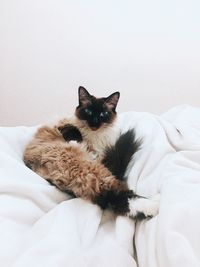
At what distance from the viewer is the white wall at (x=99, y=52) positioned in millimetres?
2078

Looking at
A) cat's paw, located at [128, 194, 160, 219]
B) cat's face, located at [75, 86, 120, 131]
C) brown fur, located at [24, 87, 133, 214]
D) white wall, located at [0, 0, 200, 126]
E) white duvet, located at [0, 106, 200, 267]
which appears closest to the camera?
white duvet, located at [0, 106, 200, 267]

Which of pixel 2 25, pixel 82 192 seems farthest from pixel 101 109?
pixel 2 25

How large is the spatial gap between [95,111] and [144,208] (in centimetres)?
68

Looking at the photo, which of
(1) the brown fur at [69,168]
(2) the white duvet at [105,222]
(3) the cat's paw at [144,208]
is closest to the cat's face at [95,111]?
(1) the brown fur at [69,168]

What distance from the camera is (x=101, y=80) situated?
2211 millimetres

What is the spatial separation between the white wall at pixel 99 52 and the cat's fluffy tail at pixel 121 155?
3.58 feet

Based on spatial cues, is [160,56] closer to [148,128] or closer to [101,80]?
[101,80]

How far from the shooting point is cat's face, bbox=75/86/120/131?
1354mm

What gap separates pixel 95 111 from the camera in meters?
1.39

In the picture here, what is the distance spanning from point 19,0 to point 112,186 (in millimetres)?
1756

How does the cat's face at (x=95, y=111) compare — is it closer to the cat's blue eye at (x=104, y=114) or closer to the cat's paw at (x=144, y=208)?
the cat's blue eye at (x=104, y=114)

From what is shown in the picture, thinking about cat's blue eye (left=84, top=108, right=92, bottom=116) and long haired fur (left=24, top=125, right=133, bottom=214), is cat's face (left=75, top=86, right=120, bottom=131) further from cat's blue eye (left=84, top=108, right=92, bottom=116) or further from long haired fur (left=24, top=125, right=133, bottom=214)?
long haired fur (left=24, top=125, right=133, bottom=214)

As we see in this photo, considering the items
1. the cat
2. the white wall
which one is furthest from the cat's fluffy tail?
the white wall

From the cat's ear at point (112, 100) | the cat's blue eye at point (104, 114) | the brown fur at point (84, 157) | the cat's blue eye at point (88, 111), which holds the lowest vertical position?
Answer: the brown fur at point (84, 157)
